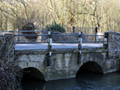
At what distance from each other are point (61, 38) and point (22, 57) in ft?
25.8

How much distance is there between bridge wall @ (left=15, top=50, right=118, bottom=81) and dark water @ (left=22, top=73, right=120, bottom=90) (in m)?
0.35

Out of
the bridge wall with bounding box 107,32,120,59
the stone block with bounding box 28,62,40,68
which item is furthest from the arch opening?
the bridge wall with bounding box 107,32,120,59

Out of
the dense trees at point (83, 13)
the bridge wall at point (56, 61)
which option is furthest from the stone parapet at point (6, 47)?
the dense trees at point (83, 13)

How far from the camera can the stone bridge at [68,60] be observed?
949 cm

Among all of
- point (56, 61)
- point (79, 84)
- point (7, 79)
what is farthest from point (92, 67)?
point (7, 79)

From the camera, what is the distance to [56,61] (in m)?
10.4

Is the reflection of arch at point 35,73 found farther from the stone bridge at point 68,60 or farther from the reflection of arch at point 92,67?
the reflection of arch at point 92,67

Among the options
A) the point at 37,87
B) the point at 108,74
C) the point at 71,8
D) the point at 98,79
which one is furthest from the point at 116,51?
the point at 71,8

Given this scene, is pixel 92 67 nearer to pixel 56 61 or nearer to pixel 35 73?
pixel 56 61

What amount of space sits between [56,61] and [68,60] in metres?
0.75

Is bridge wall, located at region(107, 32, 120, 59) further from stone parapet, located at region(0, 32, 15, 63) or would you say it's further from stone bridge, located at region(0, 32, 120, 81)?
stone parapet, located at region(0, 32, 15, 63)

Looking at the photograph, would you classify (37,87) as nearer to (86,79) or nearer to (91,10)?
(86,79)

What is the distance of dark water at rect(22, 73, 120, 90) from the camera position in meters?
9.91

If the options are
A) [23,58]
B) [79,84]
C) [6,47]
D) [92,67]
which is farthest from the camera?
[92,67]
